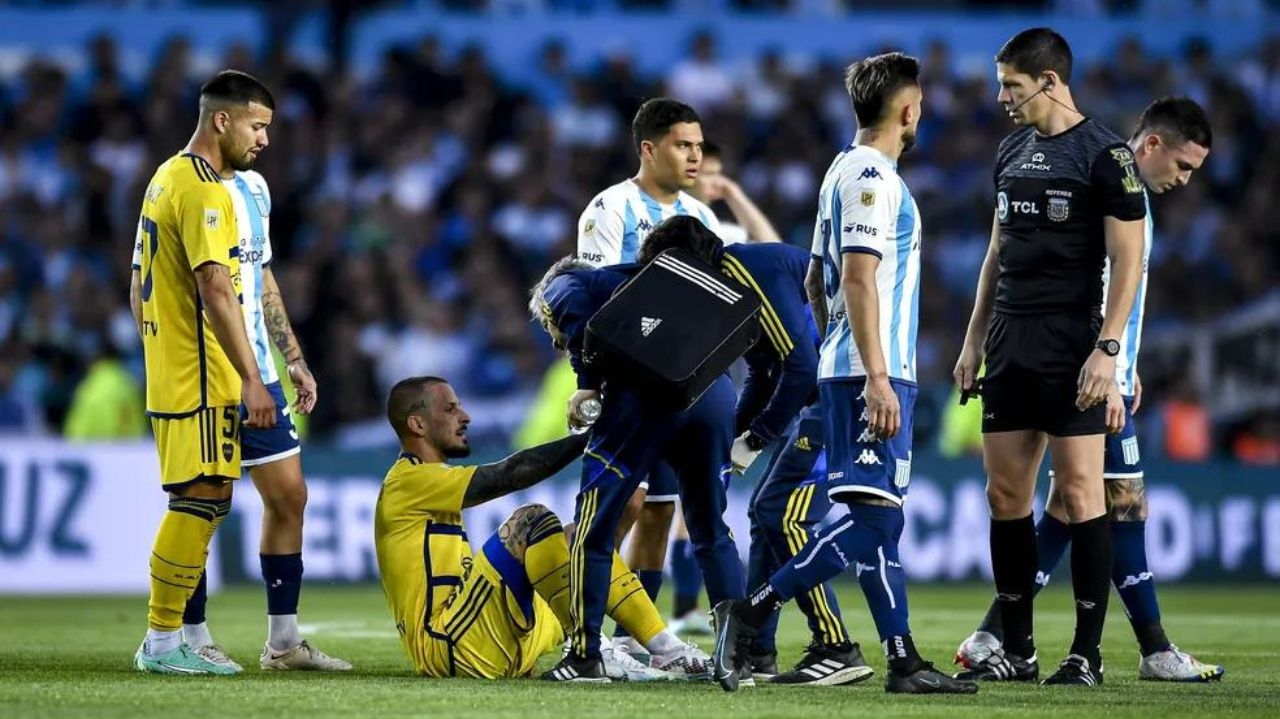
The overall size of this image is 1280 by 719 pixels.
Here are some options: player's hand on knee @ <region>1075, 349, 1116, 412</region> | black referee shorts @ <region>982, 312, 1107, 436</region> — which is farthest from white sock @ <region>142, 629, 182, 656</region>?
player's hand on knee @ <region>1075, 349, 1116, 412</region>

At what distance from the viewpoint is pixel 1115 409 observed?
729 centimetres

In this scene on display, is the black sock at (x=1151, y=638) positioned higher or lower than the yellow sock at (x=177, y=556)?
lower

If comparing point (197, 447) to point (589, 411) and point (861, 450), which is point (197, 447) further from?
point (861, 450)

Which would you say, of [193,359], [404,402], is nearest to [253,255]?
[193,359]

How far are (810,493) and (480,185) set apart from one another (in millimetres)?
11734

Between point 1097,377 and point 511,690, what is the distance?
8.10 feet

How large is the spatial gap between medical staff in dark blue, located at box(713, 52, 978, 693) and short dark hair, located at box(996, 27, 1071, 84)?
1.77 feet

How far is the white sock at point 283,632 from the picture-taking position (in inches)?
327

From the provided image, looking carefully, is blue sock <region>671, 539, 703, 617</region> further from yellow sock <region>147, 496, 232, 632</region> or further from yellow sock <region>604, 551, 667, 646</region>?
yellow sock <region>147, 496, 232, 632</region>

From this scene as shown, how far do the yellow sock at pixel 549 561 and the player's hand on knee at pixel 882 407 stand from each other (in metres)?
1.39

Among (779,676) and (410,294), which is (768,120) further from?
(779,676)

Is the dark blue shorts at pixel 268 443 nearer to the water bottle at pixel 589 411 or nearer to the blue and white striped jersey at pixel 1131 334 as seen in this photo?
the water bottle at pixel 589 411

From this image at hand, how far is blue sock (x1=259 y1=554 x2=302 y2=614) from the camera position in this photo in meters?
8.33

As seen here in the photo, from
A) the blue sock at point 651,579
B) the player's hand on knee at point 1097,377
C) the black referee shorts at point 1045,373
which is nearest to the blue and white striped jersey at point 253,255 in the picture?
the blue sock at point 651,579
